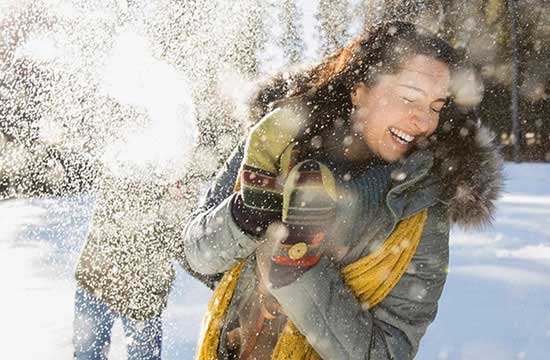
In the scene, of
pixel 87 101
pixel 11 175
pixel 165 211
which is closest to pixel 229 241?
pixel 165 211

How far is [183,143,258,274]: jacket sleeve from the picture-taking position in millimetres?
1285

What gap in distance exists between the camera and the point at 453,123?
4.66ft

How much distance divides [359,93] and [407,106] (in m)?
0.17

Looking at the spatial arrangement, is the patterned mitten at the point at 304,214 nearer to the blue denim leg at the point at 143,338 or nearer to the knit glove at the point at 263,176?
the knit glove at the point at 263,176

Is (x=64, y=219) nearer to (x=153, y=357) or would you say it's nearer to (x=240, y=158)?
(x=153, y=357)

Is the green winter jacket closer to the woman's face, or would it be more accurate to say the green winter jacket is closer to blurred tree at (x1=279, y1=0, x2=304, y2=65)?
the woman's face

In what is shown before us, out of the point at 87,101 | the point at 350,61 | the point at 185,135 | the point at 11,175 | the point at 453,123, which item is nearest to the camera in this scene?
the point at 453,123

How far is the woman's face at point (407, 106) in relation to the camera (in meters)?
1.36

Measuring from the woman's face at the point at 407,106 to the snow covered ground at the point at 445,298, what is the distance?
75 cm

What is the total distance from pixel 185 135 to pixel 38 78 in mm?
7893

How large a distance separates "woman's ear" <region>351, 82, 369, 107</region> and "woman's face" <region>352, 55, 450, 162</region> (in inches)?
2.3

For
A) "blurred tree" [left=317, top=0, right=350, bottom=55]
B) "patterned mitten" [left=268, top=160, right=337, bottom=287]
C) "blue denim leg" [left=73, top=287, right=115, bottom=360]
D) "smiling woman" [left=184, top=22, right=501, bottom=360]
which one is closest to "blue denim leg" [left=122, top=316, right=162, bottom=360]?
"blue denim leg" [left=73, top=287, right=115, bottom=360]

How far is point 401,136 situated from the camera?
139 centimetres

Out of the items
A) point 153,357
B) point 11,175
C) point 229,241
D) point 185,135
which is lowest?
point 11,175
